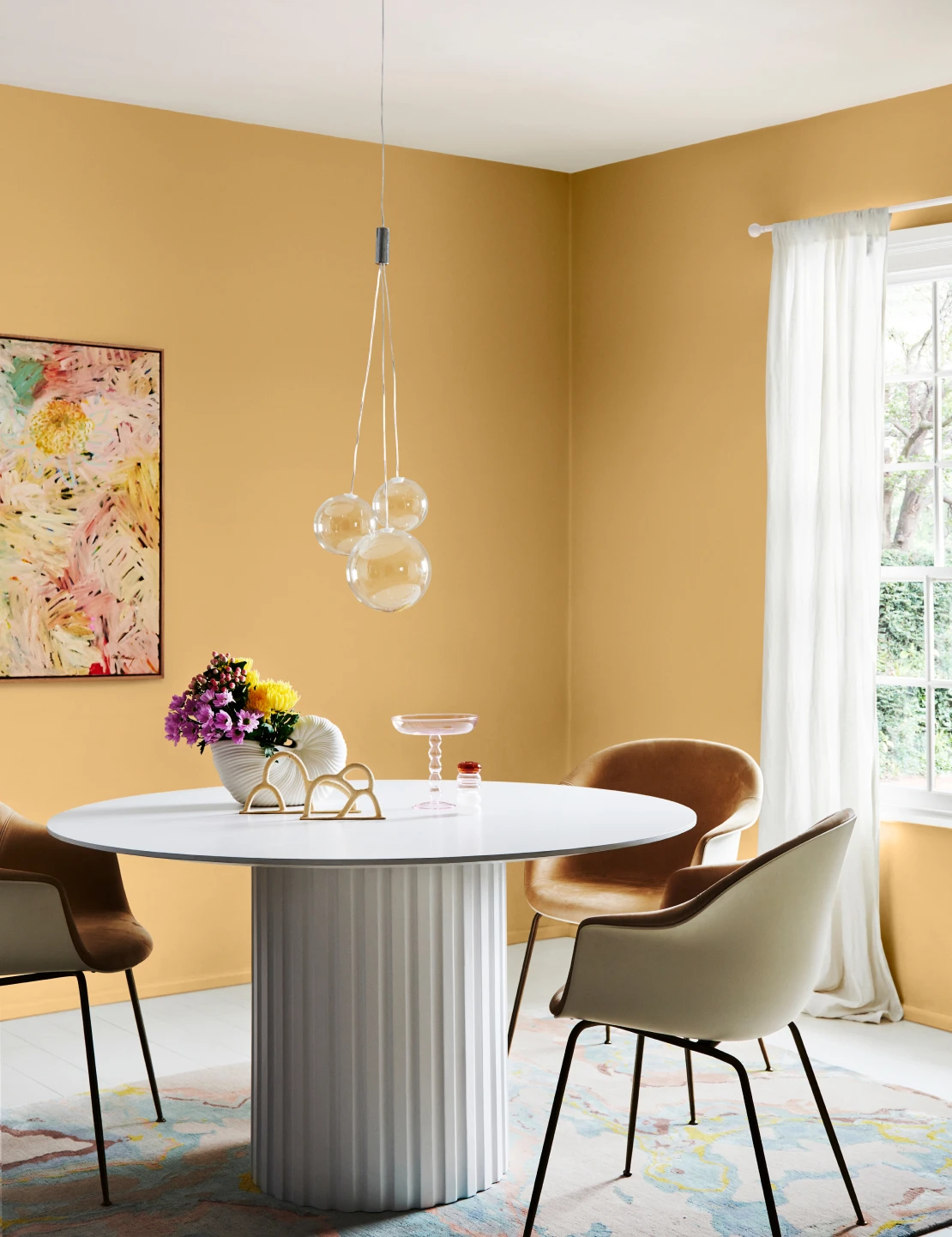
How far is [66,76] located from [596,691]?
276 cm

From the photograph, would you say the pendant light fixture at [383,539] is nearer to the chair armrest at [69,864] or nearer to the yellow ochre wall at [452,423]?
the chair armrest at [69,864]

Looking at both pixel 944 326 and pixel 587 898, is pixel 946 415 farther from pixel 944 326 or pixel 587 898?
pixel 587 898

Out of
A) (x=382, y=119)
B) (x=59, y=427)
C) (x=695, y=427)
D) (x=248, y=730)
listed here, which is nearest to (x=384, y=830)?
(x=248, y=730)

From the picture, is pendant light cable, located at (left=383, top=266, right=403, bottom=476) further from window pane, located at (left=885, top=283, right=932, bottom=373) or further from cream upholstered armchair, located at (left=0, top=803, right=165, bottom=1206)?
cream upholstered armchair, located at (left=0, top=803, right=165, bottom=1206)

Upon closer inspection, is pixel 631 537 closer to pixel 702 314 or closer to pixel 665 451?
pixel 665 451

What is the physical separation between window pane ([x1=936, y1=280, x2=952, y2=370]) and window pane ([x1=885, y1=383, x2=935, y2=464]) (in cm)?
9

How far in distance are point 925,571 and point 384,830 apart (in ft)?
7.47

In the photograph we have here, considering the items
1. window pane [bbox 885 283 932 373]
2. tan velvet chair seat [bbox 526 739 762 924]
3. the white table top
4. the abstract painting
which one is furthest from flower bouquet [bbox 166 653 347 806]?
window pane [bbox 885 283 932 373]

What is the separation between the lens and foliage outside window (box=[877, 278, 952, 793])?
4254mm

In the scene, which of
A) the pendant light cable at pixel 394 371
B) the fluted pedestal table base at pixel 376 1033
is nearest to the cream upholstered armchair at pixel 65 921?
the fluted pedestal table base at pixel 376 1033

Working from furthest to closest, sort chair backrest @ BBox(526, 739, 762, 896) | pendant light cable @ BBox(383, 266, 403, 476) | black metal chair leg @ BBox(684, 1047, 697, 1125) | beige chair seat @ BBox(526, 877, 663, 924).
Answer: pendant light cable @ BBox(383, 266, 403, 476) → chair backrest @ BBox(526, 739, 762, 896) → beige chair seat @ BBox(526, 877, 663, 924) → black metal chair leg @ BBox(684, 1047, 697, 1125)

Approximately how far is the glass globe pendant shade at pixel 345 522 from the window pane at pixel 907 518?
2.03 m

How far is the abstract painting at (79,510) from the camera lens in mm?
4191

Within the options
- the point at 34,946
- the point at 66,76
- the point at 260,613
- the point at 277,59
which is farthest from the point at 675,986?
the point at 66,76
